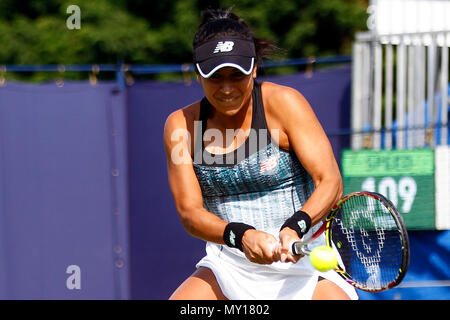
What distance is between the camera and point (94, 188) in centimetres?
664

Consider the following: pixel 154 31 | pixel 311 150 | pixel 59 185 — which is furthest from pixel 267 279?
pixel 154 31

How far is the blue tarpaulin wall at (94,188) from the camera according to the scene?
658 cm

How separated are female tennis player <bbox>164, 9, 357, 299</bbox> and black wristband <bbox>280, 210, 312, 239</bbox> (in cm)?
2

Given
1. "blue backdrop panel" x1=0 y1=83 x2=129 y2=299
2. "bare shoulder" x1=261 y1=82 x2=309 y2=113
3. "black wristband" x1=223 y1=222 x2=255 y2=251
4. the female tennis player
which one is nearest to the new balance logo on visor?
the female tennis player

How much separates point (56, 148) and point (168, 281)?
1445mm

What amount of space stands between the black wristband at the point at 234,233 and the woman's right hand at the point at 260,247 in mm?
20

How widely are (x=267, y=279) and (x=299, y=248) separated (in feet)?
1.44

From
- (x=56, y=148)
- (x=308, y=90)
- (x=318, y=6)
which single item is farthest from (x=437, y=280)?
(x=318, y=6)

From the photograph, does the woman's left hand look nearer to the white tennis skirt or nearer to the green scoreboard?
the white tennis skirt

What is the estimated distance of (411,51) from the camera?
662 cm

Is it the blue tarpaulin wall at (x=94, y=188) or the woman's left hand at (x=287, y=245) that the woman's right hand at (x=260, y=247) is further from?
the blue tarpaulin wall at (x=94, y=188)

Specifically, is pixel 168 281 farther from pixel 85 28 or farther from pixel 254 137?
pixel 85 28

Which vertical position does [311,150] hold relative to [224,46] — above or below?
below

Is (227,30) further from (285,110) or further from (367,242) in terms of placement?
(367,242)
